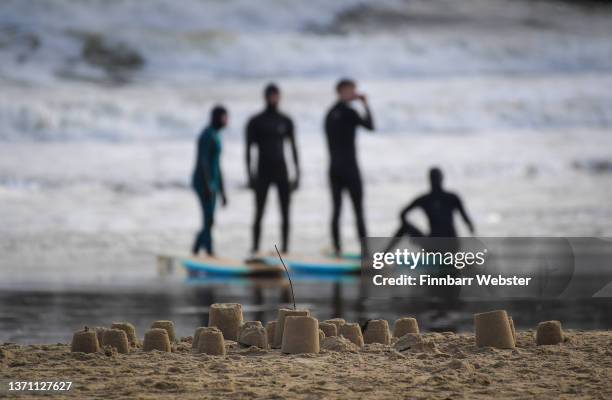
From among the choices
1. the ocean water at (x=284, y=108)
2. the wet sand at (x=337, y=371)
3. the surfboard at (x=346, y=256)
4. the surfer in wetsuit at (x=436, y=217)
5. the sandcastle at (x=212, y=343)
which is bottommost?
the wet sand at (x=337, y=371)

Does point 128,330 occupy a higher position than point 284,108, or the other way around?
A: point 284,108

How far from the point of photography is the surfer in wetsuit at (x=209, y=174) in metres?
15.3

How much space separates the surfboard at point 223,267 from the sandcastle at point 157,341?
256 inches

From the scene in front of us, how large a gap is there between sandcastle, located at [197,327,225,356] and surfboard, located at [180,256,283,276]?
6617 millimetres

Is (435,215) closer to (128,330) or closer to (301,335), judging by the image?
(128,330)

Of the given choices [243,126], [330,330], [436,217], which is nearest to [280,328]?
[330,330]

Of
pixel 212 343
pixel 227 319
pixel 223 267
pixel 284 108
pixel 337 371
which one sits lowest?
pixel 337 371

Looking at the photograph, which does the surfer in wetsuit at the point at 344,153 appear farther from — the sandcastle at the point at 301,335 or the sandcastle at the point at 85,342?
the sandcastle at the point at 85,342

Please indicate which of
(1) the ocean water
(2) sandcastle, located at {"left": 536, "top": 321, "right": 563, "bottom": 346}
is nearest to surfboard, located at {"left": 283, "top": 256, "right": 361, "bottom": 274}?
(1) the ocean water

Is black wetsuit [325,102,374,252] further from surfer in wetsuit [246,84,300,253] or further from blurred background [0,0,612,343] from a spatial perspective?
blurred background [0,0,612,343]

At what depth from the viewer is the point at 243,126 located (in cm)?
4062

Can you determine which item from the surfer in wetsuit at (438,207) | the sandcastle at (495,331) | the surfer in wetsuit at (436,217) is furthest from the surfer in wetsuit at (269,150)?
the sandcastle at (495,331)

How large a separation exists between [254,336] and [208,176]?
7312 millimetres

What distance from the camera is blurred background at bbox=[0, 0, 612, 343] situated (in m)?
13.5
